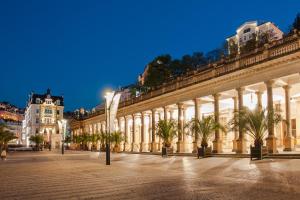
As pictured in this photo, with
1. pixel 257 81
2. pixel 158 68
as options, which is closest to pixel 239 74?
pixel 257 81

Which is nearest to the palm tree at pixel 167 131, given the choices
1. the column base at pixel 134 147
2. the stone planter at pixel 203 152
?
the stone planter at pixel 203 152

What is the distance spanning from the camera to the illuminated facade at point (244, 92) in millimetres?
26250

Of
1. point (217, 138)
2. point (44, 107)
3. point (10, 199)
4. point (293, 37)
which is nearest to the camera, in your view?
point (10, 199)

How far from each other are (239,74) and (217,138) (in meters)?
5.94

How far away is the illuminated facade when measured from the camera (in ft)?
86.1

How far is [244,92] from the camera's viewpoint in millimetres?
33938

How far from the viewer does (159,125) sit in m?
35.4

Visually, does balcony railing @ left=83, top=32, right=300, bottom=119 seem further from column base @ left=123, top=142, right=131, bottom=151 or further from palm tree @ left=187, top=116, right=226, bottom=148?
column base @ left=123, top=142, right=131, bottom=151

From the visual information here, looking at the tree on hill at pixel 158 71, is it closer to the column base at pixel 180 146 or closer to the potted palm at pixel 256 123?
the column base at pixel 180 146

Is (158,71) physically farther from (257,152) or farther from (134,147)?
(257,152)

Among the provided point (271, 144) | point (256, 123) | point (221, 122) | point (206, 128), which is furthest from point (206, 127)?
point (221, 122)

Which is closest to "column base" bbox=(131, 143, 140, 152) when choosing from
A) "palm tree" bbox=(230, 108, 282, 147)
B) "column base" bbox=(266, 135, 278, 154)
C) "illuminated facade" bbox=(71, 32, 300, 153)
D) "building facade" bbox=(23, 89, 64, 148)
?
"illuminated facade" bbox=(71, 32, 300, 153)

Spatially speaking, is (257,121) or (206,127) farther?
(206,127)

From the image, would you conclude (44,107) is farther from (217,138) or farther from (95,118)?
(217,138)
